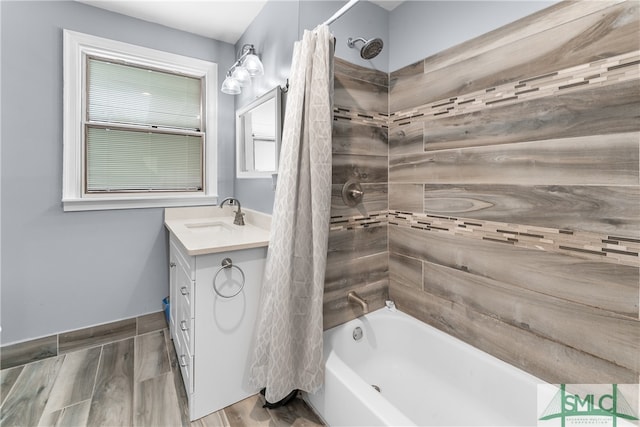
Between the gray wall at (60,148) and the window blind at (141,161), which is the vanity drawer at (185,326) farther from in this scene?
the window blind at (141,161)

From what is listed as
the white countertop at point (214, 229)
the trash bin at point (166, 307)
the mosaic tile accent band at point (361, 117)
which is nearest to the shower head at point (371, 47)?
the mosaic tile accent band at point (361, 117)

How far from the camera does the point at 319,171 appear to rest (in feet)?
4.50

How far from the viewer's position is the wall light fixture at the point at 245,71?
1893 millimetres

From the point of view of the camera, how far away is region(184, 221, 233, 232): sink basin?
7.02ft

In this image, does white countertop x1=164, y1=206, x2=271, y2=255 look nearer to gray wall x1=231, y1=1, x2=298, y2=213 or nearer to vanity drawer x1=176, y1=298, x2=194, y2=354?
gray wall x1=231, y1=1, x2=298, y2=213

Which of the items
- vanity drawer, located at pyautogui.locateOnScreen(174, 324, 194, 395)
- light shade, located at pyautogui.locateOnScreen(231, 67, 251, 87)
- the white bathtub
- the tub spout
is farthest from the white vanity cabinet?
light shade, located at pyautogui.locateOnScreen(231, 67, 251, 87)

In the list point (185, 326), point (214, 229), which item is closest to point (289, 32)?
point (214, 229)

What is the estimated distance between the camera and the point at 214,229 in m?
2.23

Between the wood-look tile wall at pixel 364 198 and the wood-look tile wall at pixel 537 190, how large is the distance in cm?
20

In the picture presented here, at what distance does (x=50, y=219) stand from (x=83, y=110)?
2.58 ft

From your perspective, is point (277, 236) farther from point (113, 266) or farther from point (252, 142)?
point (113, 266)

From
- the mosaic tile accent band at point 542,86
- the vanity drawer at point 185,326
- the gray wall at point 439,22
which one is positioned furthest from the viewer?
the vanity drawer at point 185,326

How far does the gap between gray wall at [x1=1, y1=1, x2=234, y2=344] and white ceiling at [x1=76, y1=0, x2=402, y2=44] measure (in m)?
0.08

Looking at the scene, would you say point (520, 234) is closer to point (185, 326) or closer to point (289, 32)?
point (289, 32)
